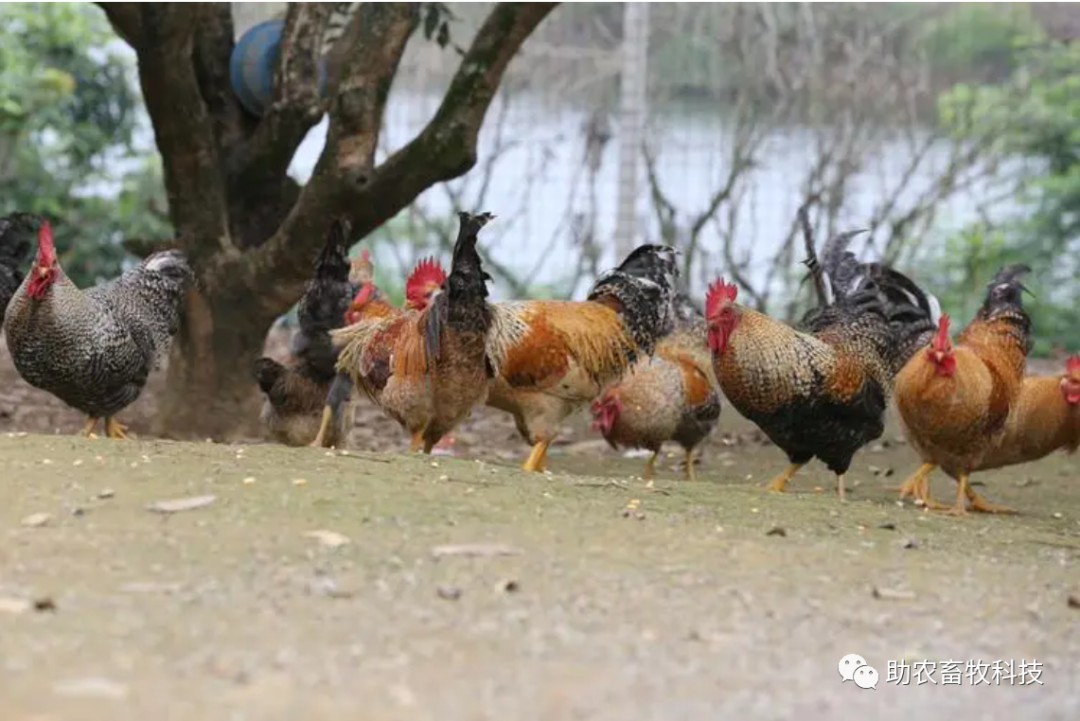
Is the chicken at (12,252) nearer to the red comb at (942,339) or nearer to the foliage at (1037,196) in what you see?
the red comb at (942,339)

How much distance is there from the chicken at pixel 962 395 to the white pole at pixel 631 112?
6622mm

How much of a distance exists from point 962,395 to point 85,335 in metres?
4.36

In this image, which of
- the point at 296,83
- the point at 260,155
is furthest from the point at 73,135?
the point at 296,83

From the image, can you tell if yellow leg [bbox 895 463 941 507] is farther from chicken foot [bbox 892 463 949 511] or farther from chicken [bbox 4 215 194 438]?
chicken [bbox 4 215 194 438]

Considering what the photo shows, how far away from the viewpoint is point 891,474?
978 centimetres

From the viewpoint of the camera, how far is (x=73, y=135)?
50.0 feet

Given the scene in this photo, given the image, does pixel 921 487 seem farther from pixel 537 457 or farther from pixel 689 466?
pixel 537 457

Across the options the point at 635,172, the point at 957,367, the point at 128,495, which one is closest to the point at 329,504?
the point at 128,495

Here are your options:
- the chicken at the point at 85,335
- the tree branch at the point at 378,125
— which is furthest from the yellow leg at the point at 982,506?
the chicken at the point at 85,335

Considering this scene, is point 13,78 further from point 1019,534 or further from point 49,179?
point 1019,534

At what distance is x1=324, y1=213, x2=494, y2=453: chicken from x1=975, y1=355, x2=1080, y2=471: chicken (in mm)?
2838

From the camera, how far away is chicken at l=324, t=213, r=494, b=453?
24.2ft

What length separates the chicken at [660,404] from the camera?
8.78 metres

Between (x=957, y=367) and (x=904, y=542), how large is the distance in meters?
2.11
